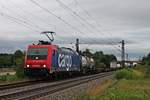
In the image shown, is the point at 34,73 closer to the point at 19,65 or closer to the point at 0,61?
the point at 19,65

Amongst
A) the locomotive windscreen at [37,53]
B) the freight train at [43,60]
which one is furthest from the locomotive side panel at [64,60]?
the locomotive windscreen at [37,53]

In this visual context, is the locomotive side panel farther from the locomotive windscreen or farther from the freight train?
the locomotive windscreen

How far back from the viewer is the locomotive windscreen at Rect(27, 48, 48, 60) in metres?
36.5

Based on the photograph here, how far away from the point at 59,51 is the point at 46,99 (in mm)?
19685

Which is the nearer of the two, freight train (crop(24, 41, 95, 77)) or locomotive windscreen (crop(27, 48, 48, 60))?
freight train (crop(24, 41, 95, 77))

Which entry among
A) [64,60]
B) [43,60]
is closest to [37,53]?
[43,60]

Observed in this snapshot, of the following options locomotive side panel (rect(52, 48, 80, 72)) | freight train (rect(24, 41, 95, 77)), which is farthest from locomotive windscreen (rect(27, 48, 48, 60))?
locomotive side panel (rect(52, 48, 80, 72))

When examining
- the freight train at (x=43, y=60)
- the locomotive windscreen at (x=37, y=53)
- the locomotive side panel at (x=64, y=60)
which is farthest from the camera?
the locomotive side panel at (x=64, y=60)

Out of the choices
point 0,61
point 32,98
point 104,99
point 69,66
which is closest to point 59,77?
point 69,66

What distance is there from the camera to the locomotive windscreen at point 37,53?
120ft

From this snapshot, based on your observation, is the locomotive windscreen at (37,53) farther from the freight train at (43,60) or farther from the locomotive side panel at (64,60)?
the locomotive side panel at (64,60)

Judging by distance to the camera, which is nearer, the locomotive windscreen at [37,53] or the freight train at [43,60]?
the freight train at [43,60]

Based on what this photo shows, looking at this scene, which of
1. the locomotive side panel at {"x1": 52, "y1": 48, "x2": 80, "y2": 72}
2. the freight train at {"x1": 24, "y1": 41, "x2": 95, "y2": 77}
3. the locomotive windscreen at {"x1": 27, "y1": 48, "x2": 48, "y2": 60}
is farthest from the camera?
the locomotive side panel at {"x1": 52, "y1": 48, "x2": 80, "y2": 72}

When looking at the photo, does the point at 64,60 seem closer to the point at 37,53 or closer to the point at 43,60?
the point at 37,53
